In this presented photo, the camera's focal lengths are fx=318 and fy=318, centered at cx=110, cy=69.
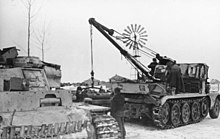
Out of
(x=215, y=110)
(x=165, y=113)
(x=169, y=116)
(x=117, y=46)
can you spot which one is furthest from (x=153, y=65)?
(x=215, y=110)

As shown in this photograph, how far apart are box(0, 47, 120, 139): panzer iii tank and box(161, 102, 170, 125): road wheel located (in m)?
4.75

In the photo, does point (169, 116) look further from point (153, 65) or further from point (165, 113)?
point (153, 65)

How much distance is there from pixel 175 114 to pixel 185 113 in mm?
728

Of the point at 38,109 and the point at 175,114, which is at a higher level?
the point at 38,109

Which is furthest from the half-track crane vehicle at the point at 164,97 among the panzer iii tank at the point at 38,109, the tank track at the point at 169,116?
the panzer iii tank at the point at 38,109

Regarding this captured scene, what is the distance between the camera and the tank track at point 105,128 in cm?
604

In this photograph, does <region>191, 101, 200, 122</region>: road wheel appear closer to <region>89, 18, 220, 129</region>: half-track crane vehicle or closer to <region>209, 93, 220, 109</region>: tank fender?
<region>89, 18, 220, 129</region>: half-track crane vehicle

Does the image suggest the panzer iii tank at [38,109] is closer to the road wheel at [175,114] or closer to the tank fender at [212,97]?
the road wheel at [175,114]

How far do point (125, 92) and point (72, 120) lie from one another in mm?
6625

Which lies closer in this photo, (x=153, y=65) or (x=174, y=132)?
(x=174, y=132)

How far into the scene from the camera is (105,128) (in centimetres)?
615

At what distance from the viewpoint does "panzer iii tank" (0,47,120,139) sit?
202 inches

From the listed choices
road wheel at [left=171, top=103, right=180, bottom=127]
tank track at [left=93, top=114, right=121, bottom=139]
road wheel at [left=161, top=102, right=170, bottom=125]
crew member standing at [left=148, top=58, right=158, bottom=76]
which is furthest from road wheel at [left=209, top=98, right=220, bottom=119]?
tank track at [left=93, top=114, right=121, bottom=139]

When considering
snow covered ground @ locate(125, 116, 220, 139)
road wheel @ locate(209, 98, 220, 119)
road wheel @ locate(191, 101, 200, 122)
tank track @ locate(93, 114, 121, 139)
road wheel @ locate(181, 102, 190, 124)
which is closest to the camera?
tank track @ locate(93, 114, 121, 139)
